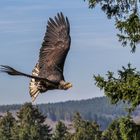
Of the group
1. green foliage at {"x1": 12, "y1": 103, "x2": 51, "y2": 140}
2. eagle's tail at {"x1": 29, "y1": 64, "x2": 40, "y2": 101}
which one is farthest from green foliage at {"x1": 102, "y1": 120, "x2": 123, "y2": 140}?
green foliage at {"x1": 12, "y1": 103, "x2": 51, "y2": 140}

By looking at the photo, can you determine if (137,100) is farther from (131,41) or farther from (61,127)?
(61,127)

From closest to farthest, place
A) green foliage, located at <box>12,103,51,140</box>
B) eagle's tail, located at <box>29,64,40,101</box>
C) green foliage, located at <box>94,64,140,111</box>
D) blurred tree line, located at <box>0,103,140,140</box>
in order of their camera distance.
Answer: eagle's tail, located at <box>29,64,40,101</box>
green foliage, located at <box>94,64,140,111</box>
blurred tree line, located at <box>0,103,140,140</box>
green foliage, located at <box>12,103,51,140</box>

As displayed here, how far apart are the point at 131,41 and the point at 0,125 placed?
11176 centimetres

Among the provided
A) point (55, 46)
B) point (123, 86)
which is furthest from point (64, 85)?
point (123, 86)

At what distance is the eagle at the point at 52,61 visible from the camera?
1382cm

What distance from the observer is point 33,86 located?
14422 millimetres

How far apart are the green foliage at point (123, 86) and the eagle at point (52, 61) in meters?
7.27

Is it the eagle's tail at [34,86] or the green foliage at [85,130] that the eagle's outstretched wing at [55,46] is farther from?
the green foliage at [85,130]

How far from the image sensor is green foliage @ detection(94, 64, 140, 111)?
78.7 ft

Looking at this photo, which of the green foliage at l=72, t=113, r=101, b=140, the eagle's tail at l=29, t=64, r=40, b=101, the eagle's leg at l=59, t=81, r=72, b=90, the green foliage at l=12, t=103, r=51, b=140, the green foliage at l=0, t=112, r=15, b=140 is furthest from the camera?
the green foliage at l=0, t=112, r=15, b=140

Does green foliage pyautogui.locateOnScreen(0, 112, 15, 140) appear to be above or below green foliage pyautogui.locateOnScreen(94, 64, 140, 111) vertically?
above

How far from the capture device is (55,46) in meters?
16.2

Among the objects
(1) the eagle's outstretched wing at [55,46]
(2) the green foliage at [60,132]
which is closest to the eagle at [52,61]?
(1) the eagle's outstretched wing at [55,46]

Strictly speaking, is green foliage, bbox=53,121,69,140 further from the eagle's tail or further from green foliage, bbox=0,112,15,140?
the eagle's tail
